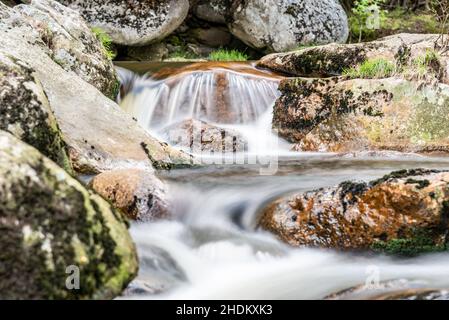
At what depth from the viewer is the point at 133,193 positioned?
14.3 ft

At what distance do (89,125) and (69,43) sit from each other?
2366 millimetres

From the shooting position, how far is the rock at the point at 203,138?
7.79 m

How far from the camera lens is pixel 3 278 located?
2.29 m

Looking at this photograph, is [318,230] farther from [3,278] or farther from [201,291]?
[3,278]

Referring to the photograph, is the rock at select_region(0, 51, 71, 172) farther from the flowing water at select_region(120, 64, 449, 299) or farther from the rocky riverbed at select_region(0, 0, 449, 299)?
the flowing water at select_region(120, 64, 449, 299)

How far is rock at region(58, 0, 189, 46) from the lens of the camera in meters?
12.3

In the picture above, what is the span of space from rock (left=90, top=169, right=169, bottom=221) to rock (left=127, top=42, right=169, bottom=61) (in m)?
9.29

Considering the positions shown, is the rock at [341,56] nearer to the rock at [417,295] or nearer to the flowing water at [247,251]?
the flowing water at [247,251]

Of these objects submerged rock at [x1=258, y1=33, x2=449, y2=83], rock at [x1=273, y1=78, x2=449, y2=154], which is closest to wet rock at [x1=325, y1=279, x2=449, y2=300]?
rock at [x1=273, y1=78, x2=449, y2=154]

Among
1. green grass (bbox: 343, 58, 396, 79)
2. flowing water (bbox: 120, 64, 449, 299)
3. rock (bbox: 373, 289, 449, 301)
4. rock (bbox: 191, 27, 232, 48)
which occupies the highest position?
green grass (bbox: 343, 58, 396, 79)

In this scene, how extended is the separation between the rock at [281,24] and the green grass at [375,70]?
15.9ft

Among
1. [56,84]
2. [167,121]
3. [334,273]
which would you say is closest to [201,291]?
[334,273]

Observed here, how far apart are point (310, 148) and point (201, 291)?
4.83 meters

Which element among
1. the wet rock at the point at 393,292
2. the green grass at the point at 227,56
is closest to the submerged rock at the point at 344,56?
the green grass at the point at 227,56
